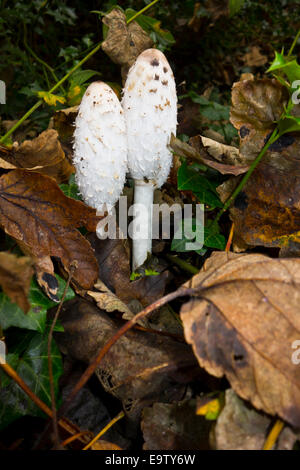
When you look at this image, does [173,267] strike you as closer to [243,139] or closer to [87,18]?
[243,139]

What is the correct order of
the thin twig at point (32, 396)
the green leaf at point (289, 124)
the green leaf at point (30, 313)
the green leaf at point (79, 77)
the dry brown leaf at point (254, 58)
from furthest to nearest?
the dry brown leaf at point (254, 58), the green leaf at point (79, 77), the green leaf at point (289, 124), the green leaf at point (30, 313), the thin twig at point (32, 396)

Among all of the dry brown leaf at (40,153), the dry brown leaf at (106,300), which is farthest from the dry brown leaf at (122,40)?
the dry brown leaf at (106,300)

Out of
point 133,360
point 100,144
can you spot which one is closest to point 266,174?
point 100,144

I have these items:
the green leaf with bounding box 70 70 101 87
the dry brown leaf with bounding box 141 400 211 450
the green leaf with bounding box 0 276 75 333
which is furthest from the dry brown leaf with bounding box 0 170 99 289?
the green leaf with bounding box 70 70 101 87

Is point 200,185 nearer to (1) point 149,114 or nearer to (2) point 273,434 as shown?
(1) point 149,114

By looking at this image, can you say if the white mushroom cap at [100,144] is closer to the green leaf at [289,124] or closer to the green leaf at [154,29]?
the green leaf at [289,124]

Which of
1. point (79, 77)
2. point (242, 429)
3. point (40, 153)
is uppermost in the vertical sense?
point (79, 77)
